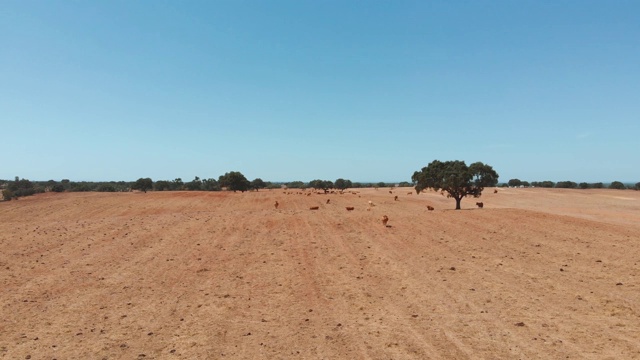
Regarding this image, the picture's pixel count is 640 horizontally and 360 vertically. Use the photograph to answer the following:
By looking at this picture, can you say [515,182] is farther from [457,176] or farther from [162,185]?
[162,185]

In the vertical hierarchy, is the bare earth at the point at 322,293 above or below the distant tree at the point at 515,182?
below

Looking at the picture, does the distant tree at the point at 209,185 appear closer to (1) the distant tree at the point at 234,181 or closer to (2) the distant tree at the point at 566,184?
(1) the distant tree at the point at 234,181

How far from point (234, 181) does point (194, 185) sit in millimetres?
26121

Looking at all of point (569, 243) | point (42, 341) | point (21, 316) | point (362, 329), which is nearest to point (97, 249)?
point (21, 316)

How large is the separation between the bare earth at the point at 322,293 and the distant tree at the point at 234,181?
198ft

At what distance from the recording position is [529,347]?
7.55 meters

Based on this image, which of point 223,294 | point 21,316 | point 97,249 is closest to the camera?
point 21,316

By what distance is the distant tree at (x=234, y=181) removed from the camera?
82125 millimetres

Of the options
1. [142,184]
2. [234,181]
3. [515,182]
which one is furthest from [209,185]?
[515,182]

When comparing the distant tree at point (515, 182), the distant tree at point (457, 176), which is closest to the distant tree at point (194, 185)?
the distant tree at point (457, 176)

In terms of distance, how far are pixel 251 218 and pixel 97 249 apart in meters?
10.1

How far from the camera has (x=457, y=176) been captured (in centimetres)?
3422

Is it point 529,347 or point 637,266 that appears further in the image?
point 637,266

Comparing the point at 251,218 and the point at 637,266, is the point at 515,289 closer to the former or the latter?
the point at 637,266
